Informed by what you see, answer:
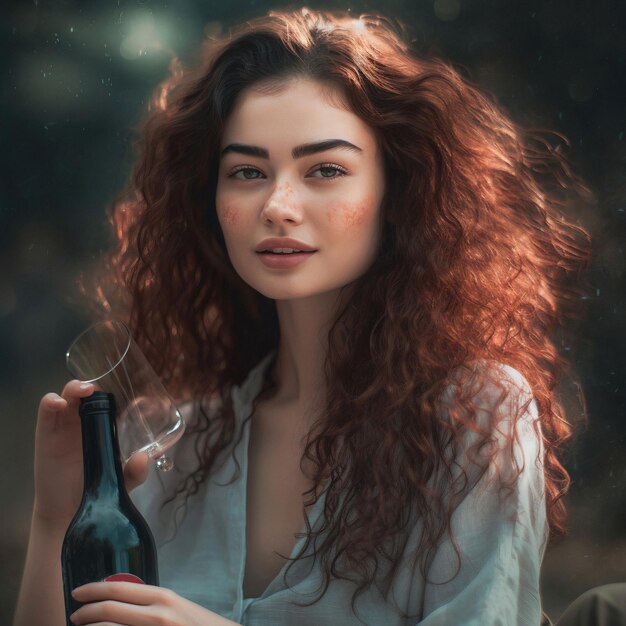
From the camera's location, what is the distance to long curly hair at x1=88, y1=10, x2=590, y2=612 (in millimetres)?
1223

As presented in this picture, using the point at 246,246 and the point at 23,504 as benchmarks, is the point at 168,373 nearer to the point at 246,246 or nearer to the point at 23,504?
the point at 246,246

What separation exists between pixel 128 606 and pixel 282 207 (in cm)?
51

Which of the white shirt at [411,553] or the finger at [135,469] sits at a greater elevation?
the finger at [135,469]

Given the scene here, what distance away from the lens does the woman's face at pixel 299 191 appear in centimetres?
122

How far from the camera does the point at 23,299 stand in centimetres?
186

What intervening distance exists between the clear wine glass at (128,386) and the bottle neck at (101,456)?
0.31 feet

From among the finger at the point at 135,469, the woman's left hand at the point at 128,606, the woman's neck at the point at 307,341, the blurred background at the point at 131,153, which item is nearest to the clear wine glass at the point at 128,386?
the finger at the point at 135,469

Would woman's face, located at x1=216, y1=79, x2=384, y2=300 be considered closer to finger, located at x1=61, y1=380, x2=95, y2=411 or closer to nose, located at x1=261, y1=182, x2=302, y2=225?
nose, located at x1=261, y1=182, x2=302, y2=225

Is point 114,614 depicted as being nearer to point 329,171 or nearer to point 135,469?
point 135,469

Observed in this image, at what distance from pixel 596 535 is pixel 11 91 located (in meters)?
1.36

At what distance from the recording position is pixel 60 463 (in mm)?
1226

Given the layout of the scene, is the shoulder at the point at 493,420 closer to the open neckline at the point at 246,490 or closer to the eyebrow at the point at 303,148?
the open neckline at the point at 246,490

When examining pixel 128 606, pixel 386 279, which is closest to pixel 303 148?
pixel 386 279

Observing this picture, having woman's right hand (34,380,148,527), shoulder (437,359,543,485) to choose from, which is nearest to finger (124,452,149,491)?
woman's right hand (34,380,148,527)
